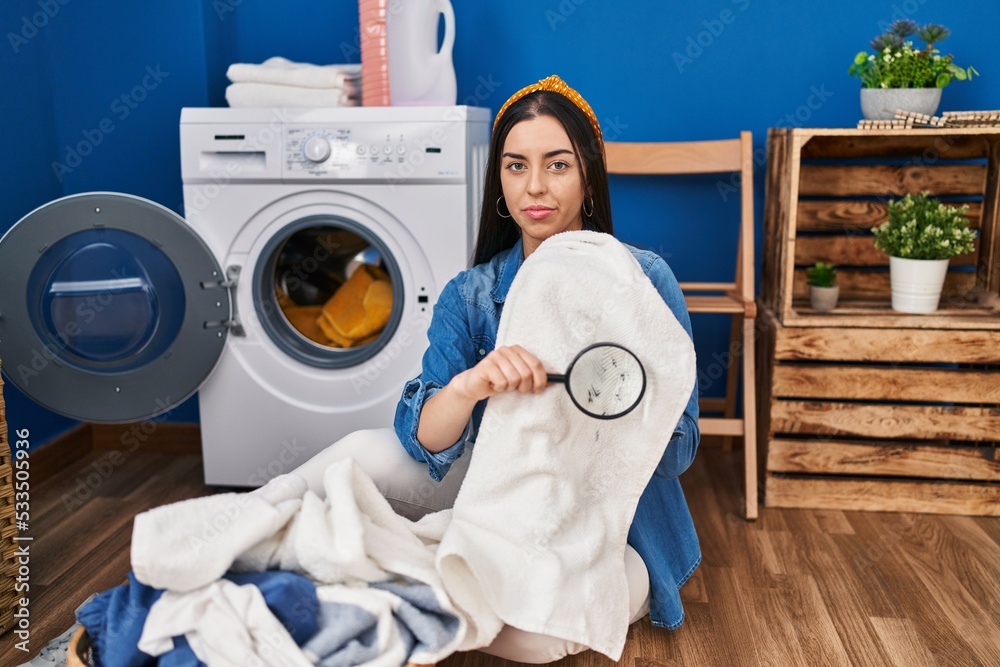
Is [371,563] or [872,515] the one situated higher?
[371,563]

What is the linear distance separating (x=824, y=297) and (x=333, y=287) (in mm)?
1249

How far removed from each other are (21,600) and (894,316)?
1.97m

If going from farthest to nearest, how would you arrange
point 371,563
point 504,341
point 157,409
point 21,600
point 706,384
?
point 706,384, point 157,409, point 21,600, point 504,341, point 371,563

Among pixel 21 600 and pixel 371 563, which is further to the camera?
pixel 21 600

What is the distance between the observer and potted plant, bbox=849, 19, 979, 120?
205cm

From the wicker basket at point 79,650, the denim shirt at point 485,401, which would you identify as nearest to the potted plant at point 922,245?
the denim shirt at point 485,401

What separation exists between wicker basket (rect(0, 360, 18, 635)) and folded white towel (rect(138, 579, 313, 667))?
689mm

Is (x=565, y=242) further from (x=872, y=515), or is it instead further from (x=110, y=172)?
(x=110, y=172)

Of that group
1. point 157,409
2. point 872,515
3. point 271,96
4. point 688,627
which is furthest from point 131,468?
point 872,515

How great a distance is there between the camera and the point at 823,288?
218cm

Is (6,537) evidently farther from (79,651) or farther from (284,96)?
(284,96)

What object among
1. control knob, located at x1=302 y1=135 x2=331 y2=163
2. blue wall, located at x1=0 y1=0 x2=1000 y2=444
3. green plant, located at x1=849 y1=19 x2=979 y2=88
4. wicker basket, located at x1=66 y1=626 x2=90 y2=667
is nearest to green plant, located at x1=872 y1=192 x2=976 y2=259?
green plant, located at x1=849 y1=19 x2=979 y2=88

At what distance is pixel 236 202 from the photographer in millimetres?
2066

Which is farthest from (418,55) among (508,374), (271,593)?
(271,593)
